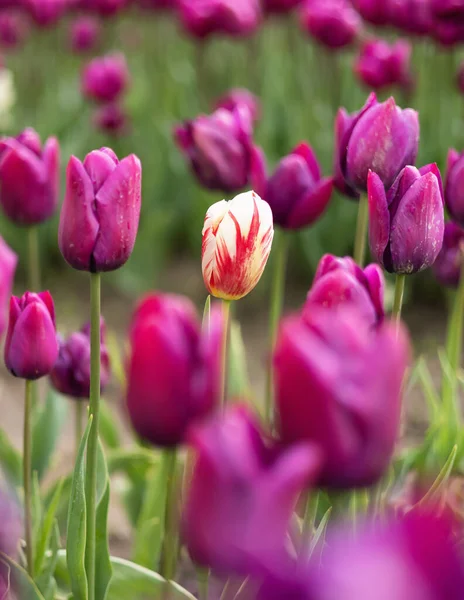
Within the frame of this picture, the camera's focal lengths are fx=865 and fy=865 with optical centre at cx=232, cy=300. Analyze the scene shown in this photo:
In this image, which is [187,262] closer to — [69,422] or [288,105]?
[288,105]

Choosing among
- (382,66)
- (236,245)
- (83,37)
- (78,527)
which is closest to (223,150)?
(236,245)

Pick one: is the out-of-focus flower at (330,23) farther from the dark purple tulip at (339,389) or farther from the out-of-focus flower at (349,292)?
the dark purple tulip at (339,389)

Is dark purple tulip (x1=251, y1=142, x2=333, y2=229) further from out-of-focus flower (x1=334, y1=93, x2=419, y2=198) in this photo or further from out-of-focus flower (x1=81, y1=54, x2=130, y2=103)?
out-of-focus flower (x1=81, y1=54, x2=130, y2=103)

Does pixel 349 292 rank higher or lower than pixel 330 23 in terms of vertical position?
lower

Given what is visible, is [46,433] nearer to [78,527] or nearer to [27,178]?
[27,178]

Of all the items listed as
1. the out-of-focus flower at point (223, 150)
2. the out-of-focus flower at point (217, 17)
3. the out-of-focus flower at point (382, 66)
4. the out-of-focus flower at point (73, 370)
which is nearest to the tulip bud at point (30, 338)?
the out-of-focus flower at point (73, 370)

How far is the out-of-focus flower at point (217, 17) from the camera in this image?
2.39 meters

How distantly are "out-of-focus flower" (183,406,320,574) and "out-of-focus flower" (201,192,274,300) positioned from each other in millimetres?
330

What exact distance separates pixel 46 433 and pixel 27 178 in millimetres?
381

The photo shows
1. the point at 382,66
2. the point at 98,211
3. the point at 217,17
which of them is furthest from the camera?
the point at 217,17

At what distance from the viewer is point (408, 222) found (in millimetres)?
706

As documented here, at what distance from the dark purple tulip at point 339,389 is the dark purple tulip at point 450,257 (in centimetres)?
73

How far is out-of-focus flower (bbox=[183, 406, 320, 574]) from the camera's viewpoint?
341 millimetres

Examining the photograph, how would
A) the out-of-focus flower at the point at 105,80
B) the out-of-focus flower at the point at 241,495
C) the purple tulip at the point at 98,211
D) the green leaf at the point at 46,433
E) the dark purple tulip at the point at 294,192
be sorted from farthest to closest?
the out-of-focus flower at the point at 105,80, the green leaf at the point at 46,433, the dark purple tulip at the point at 294,192, the purple tulip at the point at 98,211, the out-of-focus flower at the point at 241,495
